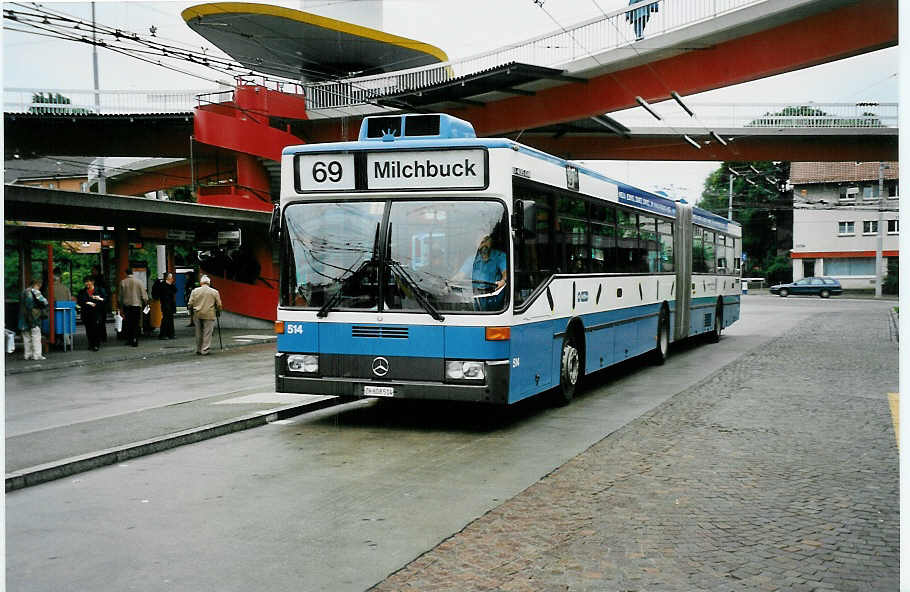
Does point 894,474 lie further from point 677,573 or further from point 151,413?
point 151,413

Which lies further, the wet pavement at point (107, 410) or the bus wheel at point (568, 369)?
the bus wheel at point (568, 369)

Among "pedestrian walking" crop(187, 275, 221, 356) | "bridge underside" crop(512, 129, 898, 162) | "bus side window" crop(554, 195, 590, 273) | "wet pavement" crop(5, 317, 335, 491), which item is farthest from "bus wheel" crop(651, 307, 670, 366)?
"bridge underside" crop(512, 129, 898, 162)

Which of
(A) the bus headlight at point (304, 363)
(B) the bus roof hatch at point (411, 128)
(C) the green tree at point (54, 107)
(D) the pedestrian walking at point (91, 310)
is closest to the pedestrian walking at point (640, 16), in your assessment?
(B) the bus roof hatch at point (411, 128)

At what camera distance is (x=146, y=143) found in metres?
33.9

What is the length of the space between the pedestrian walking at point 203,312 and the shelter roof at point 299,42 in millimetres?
11063

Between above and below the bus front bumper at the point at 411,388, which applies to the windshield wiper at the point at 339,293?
above

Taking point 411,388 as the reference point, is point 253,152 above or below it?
above

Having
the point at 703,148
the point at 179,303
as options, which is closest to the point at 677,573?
the point at 703,148

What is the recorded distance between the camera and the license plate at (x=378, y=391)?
9.37 meters

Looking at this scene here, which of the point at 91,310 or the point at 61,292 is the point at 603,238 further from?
the point at 61,292

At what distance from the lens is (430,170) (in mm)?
9461

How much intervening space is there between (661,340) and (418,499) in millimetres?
11198

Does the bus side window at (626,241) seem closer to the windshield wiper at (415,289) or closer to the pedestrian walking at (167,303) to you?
the windshield wiper at (415,289)

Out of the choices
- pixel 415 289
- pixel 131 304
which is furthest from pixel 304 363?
pixel 131 304
